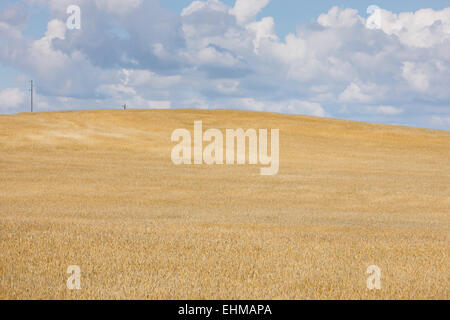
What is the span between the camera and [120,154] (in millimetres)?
37938

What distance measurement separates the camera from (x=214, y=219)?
1567 cm

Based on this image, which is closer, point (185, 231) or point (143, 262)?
point (143, 262)

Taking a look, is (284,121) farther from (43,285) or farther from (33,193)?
(43,285)

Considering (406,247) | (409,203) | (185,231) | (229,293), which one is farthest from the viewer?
(409,203)

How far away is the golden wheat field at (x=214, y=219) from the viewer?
7895 mm

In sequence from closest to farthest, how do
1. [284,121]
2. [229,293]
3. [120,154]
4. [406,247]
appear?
[229,293], [406,247], [120,154], [284,121]

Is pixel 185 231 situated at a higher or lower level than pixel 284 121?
lower

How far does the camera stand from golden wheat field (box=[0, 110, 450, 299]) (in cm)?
789

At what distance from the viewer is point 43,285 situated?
7562 millimetres
